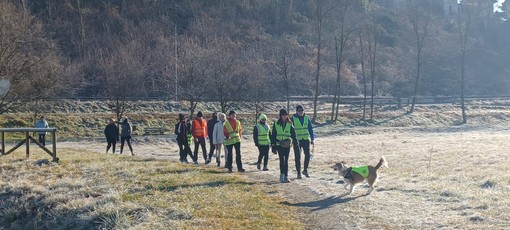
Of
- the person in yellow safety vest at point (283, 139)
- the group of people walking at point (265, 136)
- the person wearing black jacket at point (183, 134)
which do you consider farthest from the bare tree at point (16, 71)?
the person in yellow safety vest at point (283, 139)

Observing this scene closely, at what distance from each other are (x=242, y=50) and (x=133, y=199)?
57425 millimetres

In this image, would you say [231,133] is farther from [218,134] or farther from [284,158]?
[284,158]

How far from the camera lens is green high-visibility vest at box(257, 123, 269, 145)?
16.3m

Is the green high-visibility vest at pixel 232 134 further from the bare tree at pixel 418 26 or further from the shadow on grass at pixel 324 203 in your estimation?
the bare tree at pixel 418 26

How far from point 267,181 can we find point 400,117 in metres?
39.9

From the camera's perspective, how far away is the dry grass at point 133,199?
9812mm

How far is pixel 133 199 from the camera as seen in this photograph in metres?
11.4

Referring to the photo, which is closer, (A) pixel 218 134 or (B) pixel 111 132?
(A) pixel 218 134

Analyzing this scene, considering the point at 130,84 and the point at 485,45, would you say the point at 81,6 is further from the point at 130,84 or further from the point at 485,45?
the point at 485,45

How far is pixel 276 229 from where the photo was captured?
9.16 m

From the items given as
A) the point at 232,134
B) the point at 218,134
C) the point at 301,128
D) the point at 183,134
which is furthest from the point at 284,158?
the point at 183,134

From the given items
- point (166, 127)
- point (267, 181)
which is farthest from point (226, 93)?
point (267, 181)

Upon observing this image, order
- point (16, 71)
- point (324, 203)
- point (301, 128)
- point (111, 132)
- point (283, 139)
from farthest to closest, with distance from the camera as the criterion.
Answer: point (16, 71) → point (111, 132) → point (301, 128) → point (283, 139) → point (324, 203)

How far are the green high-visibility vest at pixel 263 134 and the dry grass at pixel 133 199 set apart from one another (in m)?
1.53
